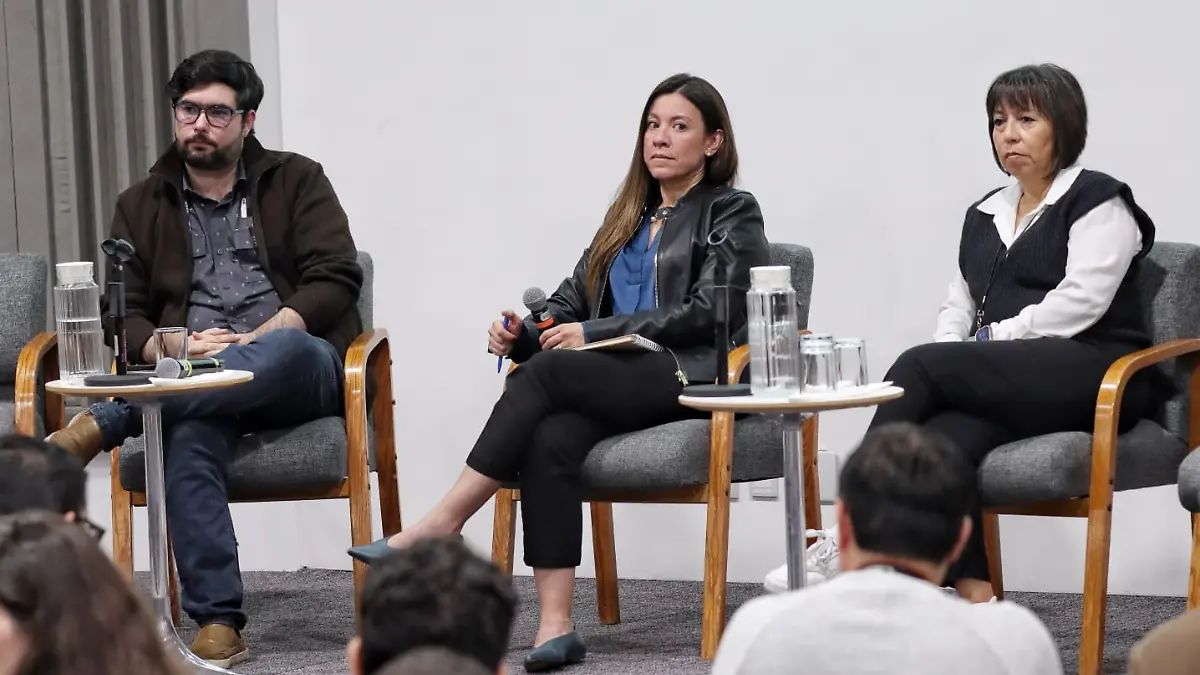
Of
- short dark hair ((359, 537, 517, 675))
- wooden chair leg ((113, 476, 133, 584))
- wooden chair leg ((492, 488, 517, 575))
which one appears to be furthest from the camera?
wooden chair leg ((492, 488, 517, 575))

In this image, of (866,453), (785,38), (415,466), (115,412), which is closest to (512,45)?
(785,38)

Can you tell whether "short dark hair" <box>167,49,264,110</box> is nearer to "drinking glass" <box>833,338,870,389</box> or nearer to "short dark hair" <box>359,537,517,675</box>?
"drinking glass" <box>833,338,870,389</box>

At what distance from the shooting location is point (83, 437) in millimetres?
3529

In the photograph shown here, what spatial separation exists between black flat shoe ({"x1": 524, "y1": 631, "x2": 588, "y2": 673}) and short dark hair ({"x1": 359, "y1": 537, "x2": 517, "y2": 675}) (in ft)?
6.83

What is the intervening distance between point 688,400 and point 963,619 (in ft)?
4.69

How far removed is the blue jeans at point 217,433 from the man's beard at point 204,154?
21.9 inches

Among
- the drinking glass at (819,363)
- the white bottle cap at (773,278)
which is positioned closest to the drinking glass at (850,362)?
the drinking glass at (819,363)

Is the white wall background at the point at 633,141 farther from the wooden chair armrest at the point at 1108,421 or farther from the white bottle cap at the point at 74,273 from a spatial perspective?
the white bottle cap at the point at 74,273

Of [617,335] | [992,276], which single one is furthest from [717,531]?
[992,276]

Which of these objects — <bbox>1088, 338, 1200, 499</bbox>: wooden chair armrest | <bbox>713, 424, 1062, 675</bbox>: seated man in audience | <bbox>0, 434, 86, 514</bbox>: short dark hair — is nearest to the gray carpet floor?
<bbox>1088, 338, 1200, 499</bbox>: wooden chair armrest

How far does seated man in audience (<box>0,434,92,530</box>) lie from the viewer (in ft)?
6.17

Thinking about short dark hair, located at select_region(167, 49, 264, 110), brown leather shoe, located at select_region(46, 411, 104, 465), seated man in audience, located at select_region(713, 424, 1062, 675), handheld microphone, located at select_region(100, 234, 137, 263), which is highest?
short dark hair, located at select_region(167, 49, 264, 110)

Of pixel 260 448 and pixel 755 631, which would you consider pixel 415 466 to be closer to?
pixel 260 448

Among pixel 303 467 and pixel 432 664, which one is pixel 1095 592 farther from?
pixel 432 664
